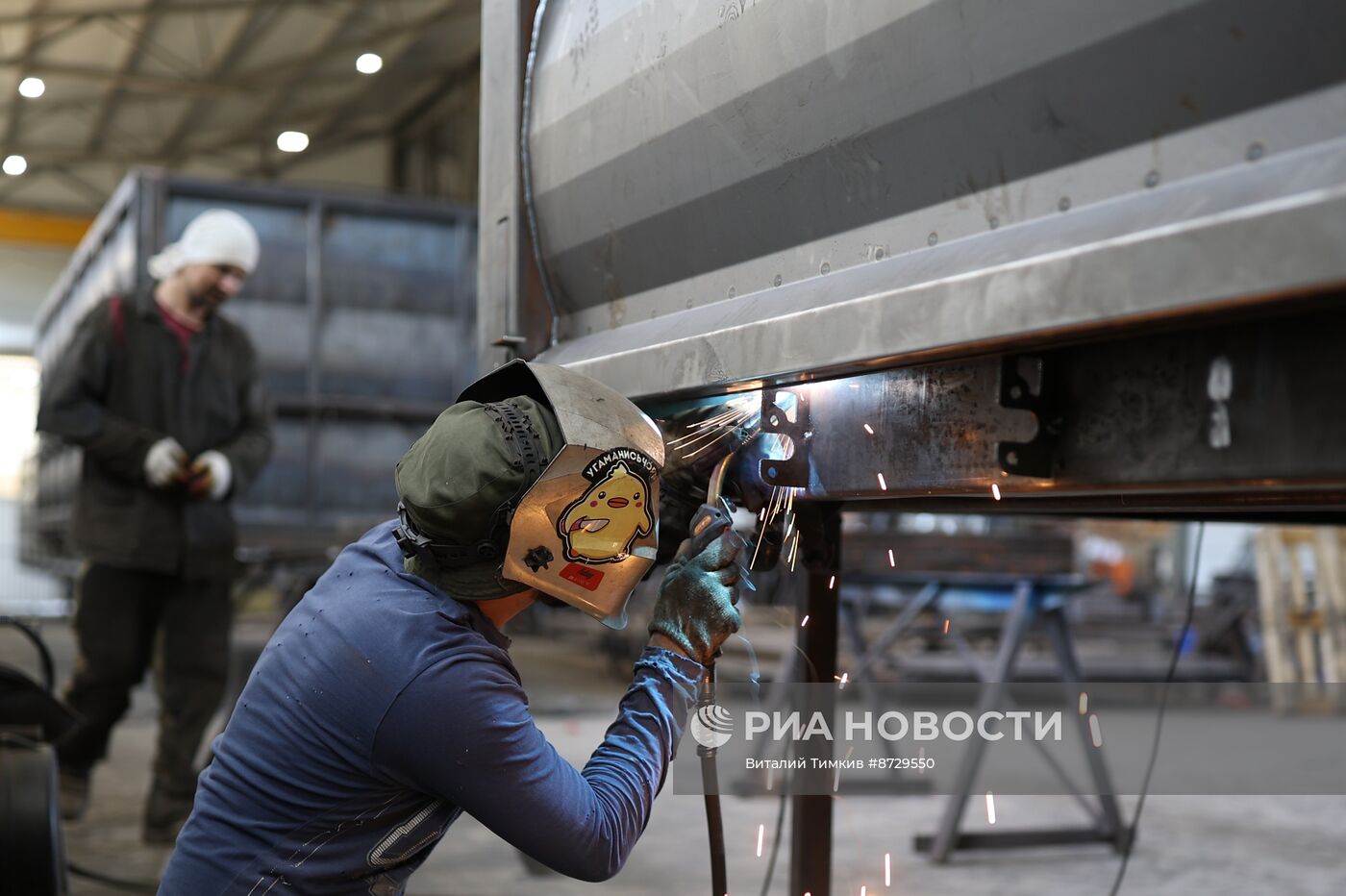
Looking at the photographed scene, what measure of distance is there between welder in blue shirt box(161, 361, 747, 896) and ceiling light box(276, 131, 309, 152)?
14976mm

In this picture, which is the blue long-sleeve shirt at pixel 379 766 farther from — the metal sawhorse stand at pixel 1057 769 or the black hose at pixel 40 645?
the metal sawhorse stand at pixel 1057 769

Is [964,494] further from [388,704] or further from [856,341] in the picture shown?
[388,704]

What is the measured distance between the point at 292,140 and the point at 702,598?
49.8 feet

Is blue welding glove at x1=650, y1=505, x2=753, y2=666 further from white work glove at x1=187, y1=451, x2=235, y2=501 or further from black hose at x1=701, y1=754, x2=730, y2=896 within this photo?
white work glove at x1=187, y1=451, x2=235, y2=501

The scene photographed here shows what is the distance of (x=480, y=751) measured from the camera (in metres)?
1.16

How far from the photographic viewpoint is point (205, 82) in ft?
40.9

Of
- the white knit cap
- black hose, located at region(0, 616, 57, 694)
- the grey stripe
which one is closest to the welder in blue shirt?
the grey stripe

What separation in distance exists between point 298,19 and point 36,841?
10.9 m

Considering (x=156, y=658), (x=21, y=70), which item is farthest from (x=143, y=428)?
(x=21, y=70)

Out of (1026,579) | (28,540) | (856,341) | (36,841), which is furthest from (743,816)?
(28,540)

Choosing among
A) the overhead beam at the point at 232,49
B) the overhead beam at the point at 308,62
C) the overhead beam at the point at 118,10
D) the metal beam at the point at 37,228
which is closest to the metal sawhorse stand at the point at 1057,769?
the overhead beam at the point at 118,10

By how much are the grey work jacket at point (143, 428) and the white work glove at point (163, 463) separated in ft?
0.12

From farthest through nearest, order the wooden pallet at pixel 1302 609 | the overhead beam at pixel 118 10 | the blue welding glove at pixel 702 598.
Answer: the overhead beam at pixel 118 10 → the wooden pallet at pixel 1302 609 → the blue welding glove at pixel 702 598

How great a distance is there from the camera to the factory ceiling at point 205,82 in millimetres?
11141
